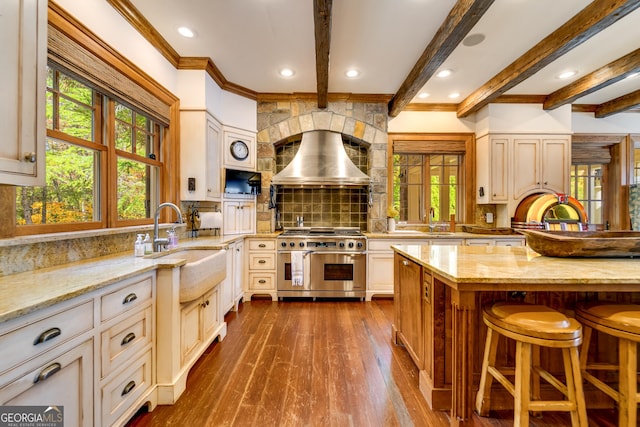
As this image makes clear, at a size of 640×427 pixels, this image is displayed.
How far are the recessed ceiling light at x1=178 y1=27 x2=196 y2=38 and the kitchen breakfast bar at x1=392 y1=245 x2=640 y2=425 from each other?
9.43ft

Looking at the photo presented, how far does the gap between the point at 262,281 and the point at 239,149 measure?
187 centimetres

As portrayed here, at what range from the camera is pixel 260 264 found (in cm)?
365

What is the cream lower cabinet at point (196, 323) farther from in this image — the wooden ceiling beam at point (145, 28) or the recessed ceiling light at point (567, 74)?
the recessed ceiling light at point (567, 74)

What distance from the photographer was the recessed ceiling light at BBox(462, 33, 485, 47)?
101 inches

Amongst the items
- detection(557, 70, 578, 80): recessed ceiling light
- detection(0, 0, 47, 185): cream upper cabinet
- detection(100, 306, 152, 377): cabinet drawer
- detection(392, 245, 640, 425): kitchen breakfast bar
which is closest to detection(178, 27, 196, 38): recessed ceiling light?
detection(0, 0, 47, 185): cream upper cabinet

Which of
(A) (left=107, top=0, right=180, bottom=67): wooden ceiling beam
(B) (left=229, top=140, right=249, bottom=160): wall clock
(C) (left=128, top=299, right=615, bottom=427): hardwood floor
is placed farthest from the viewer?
(B) (left=229, top=140, right=249, bottom=160): wall clock

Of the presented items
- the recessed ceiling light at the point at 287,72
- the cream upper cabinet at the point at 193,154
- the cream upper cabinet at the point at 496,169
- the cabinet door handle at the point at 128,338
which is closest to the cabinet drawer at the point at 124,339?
the cabinet door handle at the point at 128,338

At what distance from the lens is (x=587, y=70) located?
10.5 ft

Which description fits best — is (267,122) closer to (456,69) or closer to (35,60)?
(456,69)

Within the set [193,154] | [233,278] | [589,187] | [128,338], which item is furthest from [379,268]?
[589,187]

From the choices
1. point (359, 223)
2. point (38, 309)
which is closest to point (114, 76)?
point (38, 309)

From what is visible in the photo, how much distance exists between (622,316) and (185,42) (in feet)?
12.9

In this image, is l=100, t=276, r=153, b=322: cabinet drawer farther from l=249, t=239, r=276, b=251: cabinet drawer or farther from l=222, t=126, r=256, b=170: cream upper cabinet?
l=222, t=126, r=256, b=170: cream upper cabinet

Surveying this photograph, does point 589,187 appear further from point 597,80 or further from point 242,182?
point 242,182
